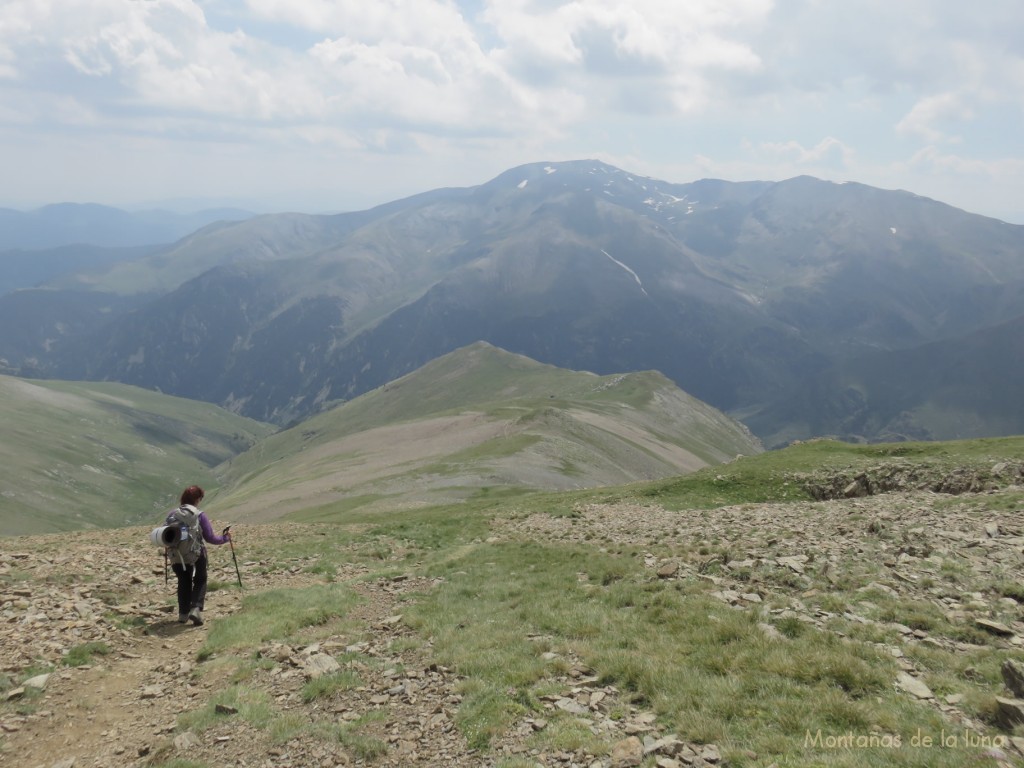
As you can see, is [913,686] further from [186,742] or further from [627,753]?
[186,742]

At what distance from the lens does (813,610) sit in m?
13.8

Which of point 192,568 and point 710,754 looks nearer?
point 710,754

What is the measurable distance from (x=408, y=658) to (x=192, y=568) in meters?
7.74

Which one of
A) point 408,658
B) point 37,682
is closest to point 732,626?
point 408,658

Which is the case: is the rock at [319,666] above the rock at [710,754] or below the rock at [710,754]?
below

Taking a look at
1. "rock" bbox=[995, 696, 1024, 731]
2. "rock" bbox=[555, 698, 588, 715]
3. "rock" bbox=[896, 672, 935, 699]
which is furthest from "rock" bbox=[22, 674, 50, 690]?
"rock" bbox=[995, 696, 1024, 731]

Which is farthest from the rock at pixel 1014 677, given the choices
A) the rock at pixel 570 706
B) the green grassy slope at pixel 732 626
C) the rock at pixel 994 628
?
the rock at pixel 570 706

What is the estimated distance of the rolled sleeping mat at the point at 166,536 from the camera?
16.5 meters

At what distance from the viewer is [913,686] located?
394 inches

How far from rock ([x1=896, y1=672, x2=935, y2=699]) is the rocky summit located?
41 mm

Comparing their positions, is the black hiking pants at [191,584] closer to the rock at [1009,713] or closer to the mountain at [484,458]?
the rock at [1009,713]

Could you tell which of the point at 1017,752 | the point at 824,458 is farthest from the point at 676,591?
the point at 824,458

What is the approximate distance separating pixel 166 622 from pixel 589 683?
40.8ft

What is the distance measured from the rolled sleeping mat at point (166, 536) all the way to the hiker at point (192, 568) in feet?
0.83
